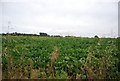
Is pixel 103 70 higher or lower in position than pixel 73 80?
higher

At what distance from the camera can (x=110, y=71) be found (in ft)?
16.0

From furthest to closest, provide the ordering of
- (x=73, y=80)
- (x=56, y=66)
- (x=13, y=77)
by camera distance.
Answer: (x=56, y=66)
(x=73, y=80)
(x=13, y=77)

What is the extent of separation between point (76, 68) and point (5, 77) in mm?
2550

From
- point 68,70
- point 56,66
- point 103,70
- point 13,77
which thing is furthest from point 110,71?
point 13,77

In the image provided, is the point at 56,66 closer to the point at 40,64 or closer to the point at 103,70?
the point at 40,64

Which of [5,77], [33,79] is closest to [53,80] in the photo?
[33,79]

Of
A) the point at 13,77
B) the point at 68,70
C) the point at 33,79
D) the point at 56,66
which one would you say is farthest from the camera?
the point at 56,66

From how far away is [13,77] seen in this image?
4.00m

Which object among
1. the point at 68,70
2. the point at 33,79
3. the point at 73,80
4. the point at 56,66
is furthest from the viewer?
the point at 56,66

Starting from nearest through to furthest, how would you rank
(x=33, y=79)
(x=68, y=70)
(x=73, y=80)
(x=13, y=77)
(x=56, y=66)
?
(x=33, y=79) → (x=13, y=77) → (x=73, y=80) → (x=68, y=70) → (x=56, y=66)

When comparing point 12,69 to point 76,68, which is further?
point 76,68

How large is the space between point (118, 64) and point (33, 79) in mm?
3433

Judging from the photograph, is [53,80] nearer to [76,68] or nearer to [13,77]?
[13,77]

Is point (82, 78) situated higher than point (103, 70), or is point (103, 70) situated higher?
point (103, 70)
